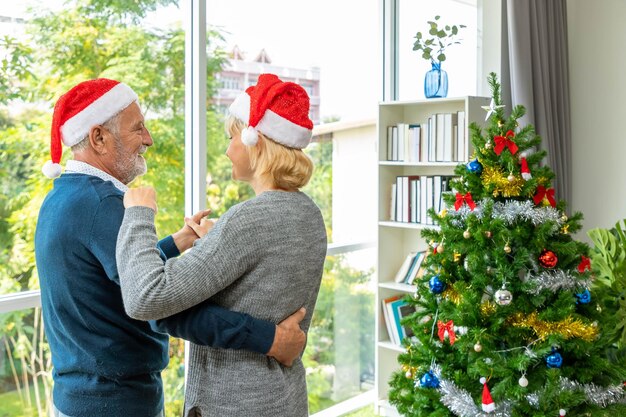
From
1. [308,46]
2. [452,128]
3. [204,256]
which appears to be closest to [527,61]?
[452,128]

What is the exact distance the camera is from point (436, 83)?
3.84m

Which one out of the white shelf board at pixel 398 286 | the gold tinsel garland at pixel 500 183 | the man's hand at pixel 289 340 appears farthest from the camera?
the white shelf board at pixel 398 286

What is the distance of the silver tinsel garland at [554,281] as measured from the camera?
2.28 m

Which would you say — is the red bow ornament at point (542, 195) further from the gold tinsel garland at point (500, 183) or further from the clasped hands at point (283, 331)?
the clasped hands at point (283, 331)

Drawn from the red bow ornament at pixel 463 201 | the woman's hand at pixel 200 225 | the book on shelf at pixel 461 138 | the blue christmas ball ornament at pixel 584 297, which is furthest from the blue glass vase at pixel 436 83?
the woman's hand at pixel 200 225

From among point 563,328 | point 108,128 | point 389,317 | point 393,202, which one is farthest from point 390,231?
point 108,128

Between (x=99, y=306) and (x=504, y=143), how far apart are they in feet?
4.73

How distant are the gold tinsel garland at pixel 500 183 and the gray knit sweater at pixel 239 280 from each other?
935mm

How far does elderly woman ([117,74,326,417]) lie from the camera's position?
1435 millimetres

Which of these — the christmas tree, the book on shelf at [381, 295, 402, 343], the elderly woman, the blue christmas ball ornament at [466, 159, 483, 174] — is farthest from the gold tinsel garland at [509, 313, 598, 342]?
the book on shelf at [381, 295, 402, 343]

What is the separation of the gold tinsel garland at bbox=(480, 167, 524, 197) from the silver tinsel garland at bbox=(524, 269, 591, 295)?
28 centimetres

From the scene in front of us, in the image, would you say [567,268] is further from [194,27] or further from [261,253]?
[194,27]

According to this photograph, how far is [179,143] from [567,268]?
5.61 feet

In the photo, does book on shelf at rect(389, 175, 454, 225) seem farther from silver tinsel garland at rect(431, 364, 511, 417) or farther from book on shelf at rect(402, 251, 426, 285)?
silver tinsel garland at rect(431, 364, 511, 417)
